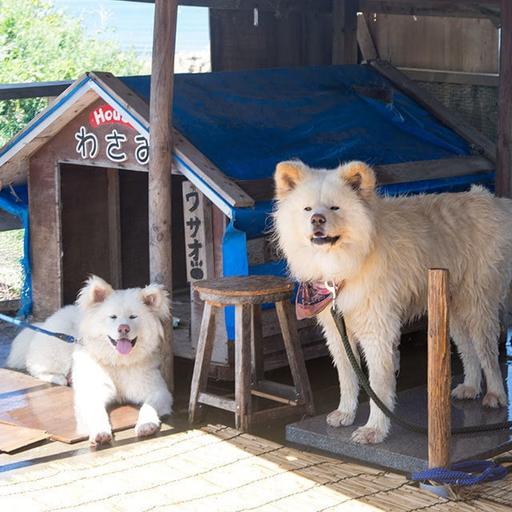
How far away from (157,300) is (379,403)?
190cm

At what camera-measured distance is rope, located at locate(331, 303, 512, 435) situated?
18.9ft

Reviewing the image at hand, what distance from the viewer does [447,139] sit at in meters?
9.05

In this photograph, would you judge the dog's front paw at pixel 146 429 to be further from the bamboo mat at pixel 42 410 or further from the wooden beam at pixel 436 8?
the wooden beam at pixel 436 8

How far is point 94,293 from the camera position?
7.06 metres

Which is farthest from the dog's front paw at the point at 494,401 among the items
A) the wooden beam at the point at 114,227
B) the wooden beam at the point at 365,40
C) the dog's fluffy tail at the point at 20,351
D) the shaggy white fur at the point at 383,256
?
the wooden beam at the point at 365,40

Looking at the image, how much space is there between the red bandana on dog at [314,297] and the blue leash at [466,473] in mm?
1181

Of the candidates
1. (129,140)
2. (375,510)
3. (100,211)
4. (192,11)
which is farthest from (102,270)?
(192,11)

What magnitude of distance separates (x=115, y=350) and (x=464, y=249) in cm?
245

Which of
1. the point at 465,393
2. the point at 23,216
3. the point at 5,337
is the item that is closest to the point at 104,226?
the point at 23,216

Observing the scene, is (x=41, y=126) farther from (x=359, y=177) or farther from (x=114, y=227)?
(x=359, y=177)

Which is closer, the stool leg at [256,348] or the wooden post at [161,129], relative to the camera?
the wooden post at [161,129]

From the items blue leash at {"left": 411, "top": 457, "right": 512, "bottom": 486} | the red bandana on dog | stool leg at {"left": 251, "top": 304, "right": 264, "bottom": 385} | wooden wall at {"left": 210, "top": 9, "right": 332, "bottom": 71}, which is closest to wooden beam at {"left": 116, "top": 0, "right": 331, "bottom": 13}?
wooden wall at {"left": 210, "top": 9, "right": 332, "bottom": 71}

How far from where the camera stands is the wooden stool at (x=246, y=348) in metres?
6.41

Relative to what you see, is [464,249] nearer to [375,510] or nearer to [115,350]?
[375,510]
